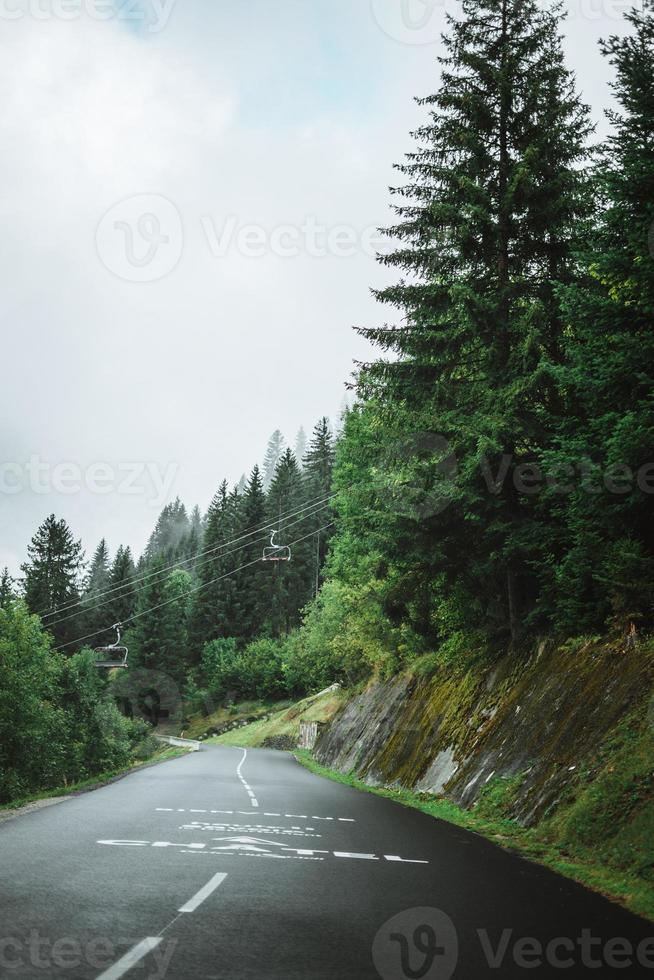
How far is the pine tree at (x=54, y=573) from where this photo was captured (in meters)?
83.1

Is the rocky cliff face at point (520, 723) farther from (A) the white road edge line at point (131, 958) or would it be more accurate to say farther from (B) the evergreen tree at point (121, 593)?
(B) the evergreen tree at point (121, 593)

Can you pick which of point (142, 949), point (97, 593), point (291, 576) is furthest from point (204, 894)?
point (97, 593)

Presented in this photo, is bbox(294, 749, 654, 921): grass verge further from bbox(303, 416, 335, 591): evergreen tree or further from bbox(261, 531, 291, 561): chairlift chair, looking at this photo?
bbox(303, 416, 335, 591): evergreen tree

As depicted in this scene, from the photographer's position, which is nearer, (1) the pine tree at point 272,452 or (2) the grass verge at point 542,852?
(2) the grass verge at point 542,852

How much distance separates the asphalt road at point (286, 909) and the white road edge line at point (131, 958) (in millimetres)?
11

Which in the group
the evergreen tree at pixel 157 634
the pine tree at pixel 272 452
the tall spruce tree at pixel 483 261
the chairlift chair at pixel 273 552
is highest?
the pine tree at pixel 272 452

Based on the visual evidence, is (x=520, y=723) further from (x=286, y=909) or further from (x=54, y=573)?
(x=54, y=573)

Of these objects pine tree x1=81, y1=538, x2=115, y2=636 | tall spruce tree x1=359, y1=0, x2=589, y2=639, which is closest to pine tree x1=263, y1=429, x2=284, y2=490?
pine tree x1=81, y1=538, x2=115, y2=636

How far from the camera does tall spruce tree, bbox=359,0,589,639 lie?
52.6 feet

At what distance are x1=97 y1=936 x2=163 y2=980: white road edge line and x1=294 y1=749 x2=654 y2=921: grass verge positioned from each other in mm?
4068

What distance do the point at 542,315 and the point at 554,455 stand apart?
4.43 m

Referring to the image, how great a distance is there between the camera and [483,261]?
58.1ft

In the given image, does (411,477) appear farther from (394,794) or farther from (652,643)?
(394,794)

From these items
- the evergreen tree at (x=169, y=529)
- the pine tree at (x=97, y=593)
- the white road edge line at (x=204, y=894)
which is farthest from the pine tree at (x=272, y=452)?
the white road edge line at (x=204, y=894)
